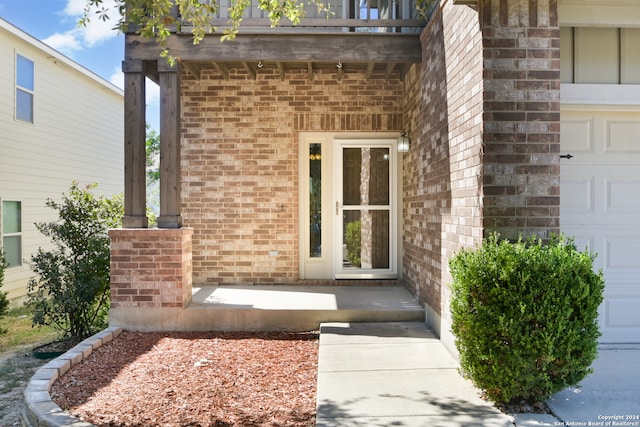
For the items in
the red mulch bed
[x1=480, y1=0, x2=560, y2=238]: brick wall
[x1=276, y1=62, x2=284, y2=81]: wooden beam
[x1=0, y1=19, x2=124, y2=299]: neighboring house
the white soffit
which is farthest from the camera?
[x1=0, y1=19, x2=124, y2=299]: neighboring house

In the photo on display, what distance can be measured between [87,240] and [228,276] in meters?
2.03

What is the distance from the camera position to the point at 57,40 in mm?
37500

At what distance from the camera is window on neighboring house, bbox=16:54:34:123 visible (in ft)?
Answer: 31.8

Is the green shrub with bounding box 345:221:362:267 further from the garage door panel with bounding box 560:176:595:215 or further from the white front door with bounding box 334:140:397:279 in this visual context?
the garage door panel with bounding box 560:176:595:215

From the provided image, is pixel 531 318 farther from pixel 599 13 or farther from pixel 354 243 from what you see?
pixel 354 243

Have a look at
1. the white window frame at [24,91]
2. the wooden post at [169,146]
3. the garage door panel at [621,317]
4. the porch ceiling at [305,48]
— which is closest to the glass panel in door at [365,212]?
the porch ceiling at [305,48]

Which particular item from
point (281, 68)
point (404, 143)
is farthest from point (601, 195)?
point (281, 68)

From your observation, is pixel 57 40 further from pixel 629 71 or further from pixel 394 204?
pixel 629 71

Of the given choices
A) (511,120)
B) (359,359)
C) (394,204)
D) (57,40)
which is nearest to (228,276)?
(394,204)

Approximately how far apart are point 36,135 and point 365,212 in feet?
23.2

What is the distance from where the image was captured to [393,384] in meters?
3.77

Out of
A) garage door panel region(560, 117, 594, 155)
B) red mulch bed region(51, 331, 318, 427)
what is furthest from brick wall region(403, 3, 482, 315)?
red mulch bed region(51, 331, 318, 427)

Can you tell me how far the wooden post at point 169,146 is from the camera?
18.7 feet

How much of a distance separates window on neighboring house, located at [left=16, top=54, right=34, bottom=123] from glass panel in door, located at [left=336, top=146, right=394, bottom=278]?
21.6 feet
